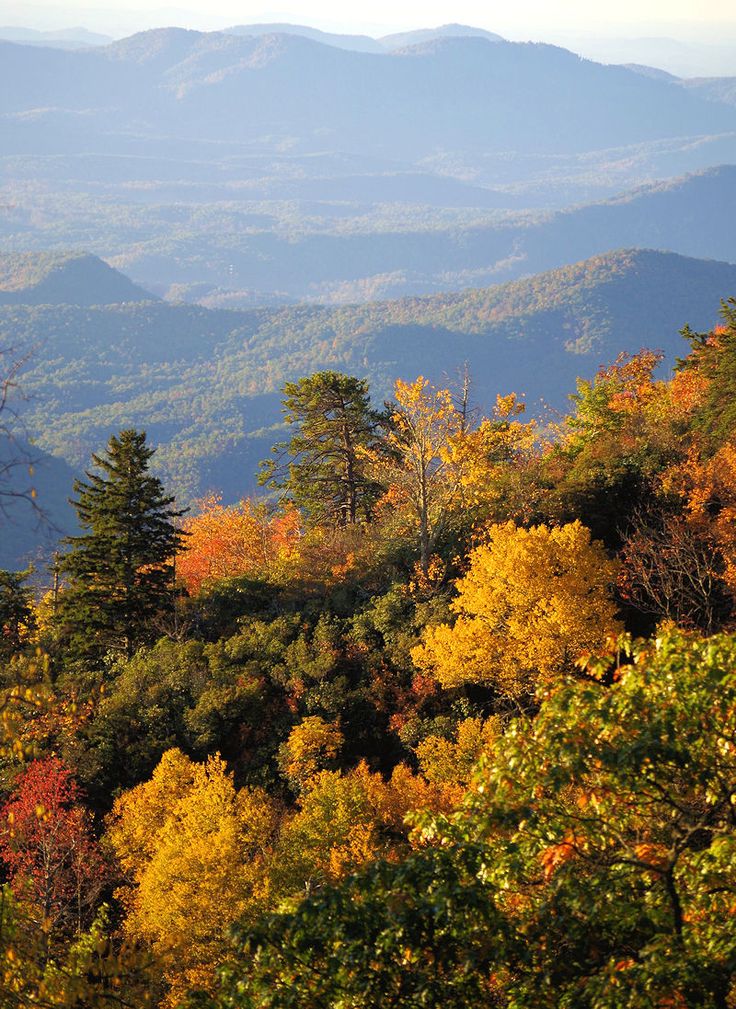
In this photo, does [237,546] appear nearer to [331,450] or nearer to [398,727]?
[331,450]

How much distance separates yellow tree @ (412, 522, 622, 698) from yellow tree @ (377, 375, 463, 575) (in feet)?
18.1

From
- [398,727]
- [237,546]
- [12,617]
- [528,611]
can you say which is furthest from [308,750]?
[237,546]

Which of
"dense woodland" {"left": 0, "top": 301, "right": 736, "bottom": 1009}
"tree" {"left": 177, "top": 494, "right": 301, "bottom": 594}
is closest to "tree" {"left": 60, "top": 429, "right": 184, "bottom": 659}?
"dense woodland" {"left": 0, "top": 301, "right": 736, "bottom": 1009}

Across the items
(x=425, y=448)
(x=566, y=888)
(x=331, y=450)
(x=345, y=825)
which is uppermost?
(x=425, y=448)

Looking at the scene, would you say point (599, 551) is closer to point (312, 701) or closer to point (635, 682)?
point (312, 701)

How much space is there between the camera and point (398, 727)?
3094 cm

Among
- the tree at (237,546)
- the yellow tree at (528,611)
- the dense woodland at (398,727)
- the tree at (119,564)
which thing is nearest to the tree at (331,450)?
the dense woodland at (398,727)

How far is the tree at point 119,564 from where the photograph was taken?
131 feet

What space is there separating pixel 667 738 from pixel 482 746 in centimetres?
1697

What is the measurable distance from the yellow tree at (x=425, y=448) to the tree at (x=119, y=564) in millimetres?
10853

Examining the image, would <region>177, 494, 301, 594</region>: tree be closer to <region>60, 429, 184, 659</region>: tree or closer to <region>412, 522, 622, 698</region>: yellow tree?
<region>60, 429, 184, 659</region>: tree

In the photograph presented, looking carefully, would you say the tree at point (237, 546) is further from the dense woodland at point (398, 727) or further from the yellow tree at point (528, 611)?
the yellow tree at point (528, 611)

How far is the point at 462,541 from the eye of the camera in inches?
1491

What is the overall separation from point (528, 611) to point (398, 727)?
264 inches
